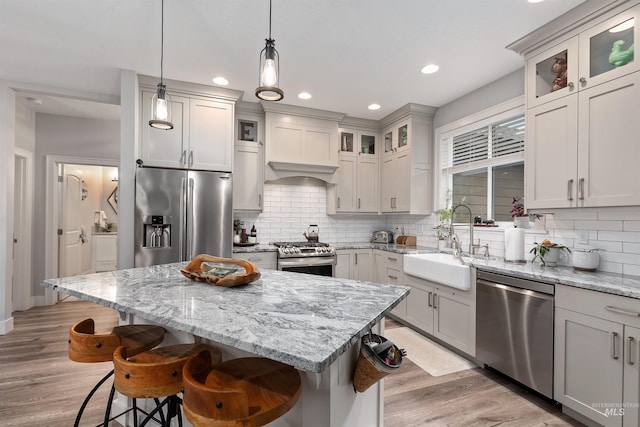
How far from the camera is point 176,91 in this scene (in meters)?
3.44

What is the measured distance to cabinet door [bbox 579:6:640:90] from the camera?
6.52 feet

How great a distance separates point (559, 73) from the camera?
2438 mm

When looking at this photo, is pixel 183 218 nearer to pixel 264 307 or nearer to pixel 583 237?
pixel 264 307

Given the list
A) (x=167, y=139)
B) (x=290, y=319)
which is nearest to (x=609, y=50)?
(x=290, y=319)

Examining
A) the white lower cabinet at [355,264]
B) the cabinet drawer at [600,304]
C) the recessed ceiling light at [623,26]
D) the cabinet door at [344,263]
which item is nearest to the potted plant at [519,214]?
the cabinet drawer at [600,304]

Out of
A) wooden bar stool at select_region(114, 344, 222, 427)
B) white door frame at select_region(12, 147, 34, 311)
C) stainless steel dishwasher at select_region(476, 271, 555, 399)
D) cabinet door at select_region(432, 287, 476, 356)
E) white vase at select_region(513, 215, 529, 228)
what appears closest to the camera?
wooden bar stool at select_region(114, 344, 222, 427)

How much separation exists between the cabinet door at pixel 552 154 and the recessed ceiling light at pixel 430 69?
3.09 ft

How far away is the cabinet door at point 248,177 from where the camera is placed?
4.02 meters

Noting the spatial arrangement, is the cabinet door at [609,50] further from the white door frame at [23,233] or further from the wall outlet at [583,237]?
the white door frame at [23,233]

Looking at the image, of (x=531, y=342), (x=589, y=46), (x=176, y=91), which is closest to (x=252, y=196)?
(x=176, y=91)

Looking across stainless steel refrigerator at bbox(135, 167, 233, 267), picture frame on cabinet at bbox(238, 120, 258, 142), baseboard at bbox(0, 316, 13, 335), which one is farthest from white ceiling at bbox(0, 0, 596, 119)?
baseboard at bbox(0, 316, 13, 335)

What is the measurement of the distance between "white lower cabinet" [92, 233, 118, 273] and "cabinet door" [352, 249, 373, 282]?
539 cm

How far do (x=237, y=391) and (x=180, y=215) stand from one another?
8.79 feet

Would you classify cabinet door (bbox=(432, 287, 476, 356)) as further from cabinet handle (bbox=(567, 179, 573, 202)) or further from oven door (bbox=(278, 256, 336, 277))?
oven door (bbox=(278, 256, 336, 277))
